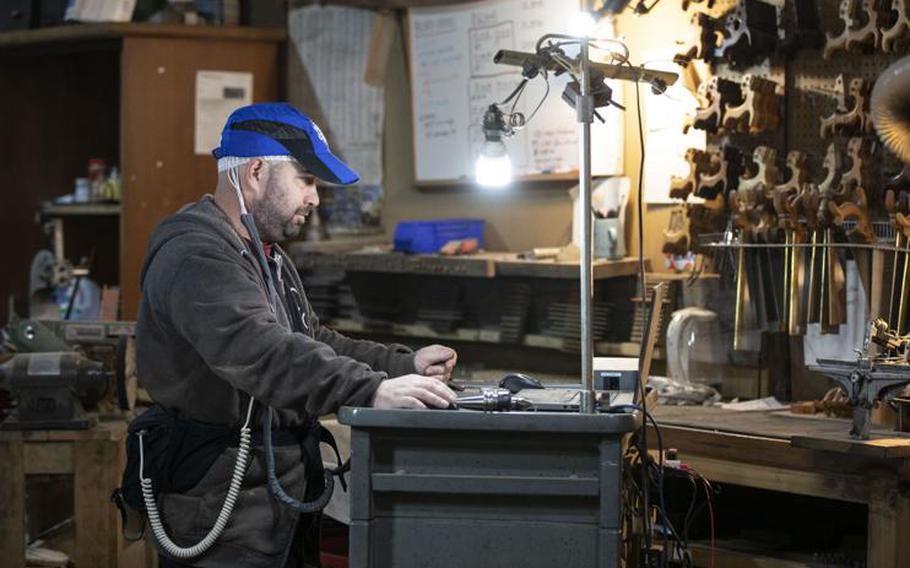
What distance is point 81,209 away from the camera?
227 inches

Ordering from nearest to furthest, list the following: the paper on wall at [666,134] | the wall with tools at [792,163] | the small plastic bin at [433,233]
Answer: the wall with tools at [792,163] → the paper on wall at [666,134] → the small plastic bin at [433,233]

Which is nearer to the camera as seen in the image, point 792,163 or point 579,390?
point 579,390

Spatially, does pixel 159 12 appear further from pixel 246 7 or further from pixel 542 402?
pixel 542 402

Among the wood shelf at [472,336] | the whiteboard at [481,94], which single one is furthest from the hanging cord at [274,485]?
the whiteboard at [481,94]

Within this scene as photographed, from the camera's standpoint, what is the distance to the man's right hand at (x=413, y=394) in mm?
2484

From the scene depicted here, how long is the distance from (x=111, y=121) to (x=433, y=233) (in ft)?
7.39

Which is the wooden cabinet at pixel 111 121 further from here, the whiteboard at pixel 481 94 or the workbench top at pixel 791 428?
the workbench top at pixel 791 428

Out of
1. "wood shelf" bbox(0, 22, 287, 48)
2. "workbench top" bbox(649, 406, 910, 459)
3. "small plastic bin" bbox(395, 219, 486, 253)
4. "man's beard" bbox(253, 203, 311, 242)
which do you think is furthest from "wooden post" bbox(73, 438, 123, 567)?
"wood shelf" bbox(0, 22, 287, 48)

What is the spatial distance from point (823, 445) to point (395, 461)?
143 cm

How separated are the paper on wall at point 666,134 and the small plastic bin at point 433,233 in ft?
2.38

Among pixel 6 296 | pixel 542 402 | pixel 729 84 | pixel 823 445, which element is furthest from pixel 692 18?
pixel 6 296

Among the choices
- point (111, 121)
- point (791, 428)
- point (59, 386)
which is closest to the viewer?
point (791, 428)

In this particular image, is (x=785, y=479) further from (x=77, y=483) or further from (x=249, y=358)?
(x=77, y=483)

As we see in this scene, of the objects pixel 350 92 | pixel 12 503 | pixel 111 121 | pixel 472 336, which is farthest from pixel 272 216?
pixel 111 121
